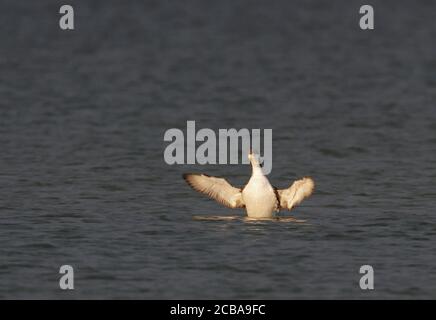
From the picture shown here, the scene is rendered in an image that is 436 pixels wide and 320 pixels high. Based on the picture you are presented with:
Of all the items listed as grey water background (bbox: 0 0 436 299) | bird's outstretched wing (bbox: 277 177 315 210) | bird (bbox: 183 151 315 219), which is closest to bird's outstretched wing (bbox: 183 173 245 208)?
bird (bbox: 183 151 315 219)

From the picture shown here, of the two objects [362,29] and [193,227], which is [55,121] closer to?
[193,227]

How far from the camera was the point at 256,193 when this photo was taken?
2650 cm

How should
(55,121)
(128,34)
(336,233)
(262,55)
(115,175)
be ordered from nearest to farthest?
(336,233) < (115,175) < (55,121) < (262,55) < (128,34)

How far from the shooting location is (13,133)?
38312mm

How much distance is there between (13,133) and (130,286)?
1664cm

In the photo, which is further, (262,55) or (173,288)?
(262,55)

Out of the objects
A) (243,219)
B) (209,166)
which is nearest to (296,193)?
(243,219)

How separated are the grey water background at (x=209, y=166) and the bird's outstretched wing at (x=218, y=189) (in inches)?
20.3

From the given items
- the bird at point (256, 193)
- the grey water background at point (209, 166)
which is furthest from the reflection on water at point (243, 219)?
the grey water background at point (209, 166)

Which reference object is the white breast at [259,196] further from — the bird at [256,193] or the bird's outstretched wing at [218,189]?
the bird's outstretched wing at [218,189]

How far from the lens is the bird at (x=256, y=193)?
26.5 meters

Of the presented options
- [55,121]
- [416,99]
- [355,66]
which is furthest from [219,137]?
[355,66]

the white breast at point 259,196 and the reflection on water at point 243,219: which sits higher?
the white breast at point 259,196

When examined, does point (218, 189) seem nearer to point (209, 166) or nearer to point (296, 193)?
point (296, 193)
